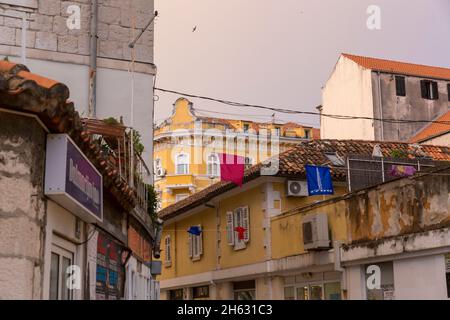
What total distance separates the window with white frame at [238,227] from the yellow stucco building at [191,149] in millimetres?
23567

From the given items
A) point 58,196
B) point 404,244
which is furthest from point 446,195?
point 58,196

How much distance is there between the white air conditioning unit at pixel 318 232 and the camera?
19.8 meters

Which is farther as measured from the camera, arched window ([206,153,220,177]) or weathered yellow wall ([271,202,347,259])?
arched window ([206,153,220,177])

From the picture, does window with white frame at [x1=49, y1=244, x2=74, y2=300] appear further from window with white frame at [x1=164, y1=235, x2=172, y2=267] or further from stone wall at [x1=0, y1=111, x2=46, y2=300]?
window with white frame at [x1=164, y1=235, x2=172, y2=267]

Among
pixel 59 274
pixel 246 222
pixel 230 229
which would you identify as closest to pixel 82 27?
pixel 59 274

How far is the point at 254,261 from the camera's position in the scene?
24719 millimetres

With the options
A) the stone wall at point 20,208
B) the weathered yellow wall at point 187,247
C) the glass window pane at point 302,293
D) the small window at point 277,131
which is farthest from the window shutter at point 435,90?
the stone wall at point 20,208

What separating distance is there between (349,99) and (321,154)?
17.3 m

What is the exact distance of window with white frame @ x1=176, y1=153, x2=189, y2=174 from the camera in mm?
51938

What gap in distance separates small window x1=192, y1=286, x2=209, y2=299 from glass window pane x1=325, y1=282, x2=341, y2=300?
8788mm

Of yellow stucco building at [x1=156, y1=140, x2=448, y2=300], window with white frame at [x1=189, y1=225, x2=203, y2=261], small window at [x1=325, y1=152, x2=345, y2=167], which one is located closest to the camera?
yellow stucco building at [x1=156, y1=140, x2=448, y2=300]

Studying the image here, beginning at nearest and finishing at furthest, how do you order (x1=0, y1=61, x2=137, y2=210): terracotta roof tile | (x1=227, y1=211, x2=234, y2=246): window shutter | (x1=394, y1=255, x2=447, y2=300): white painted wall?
(x1=0, y1=61, x2=137, y2=210): terracotta roof tile, (x1=394, y1=255, x2=447, y2=300): white painted wall, (x1=227, y1=211, x2=234, y2=246): window shutter

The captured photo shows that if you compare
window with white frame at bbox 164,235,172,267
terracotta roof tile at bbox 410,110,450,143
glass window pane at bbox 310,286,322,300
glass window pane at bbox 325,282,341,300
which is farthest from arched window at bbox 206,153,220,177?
glass window pane at bbox 325,282,341,300

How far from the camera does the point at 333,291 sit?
21016 mm
